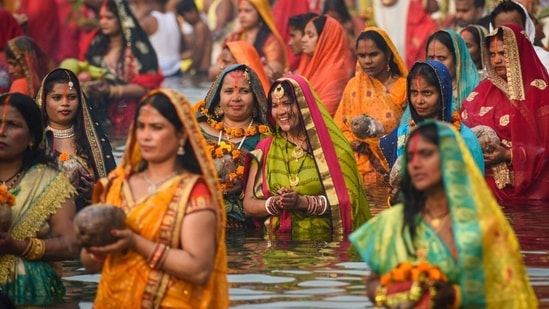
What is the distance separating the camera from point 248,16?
2145 cm

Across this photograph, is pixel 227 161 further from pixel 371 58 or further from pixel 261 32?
pixel 261 32

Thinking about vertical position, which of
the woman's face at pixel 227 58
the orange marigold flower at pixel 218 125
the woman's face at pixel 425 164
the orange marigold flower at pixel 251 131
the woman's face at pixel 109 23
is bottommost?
the orange marigold flower at pixel 251 131

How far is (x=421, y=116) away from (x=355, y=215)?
79cm

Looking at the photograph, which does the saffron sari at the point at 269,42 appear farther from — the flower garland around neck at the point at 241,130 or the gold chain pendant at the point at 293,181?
the gold chain pendant at the point at 293,181

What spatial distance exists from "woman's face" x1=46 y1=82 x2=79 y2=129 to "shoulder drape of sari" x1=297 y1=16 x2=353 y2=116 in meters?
5.89

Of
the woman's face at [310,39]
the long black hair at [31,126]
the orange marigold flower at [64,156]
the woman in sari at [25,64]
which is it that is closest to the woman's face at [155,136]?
the long black hair at [31,126]

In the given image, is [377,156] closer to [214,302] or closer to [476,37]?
[476,37]

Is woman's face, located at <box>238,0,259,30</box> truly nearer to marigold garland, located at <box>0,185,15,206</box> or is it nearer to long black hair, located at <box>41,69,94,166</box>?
long black hair, located at <box>41,69,94,166</box>

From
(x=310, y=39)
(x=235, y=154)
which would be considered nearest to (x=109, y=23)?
(x=310, y=39)

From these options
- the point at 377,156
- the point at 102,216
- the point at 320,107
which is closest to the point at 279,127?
the point at 320,107

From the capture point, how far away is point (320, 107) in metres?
12.6

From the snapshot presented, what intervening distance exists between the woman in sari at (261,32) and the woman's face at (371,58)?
4.23 meters

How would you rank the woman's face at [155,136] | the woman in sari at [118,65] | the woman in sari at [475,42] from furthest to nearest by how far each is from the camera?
1. the woman in sari at [118,65]
2. the woman in sari at [475,42]
3. the woman's face at [155,136]

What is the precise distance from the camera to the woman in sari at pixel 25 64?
1761 centimetres
